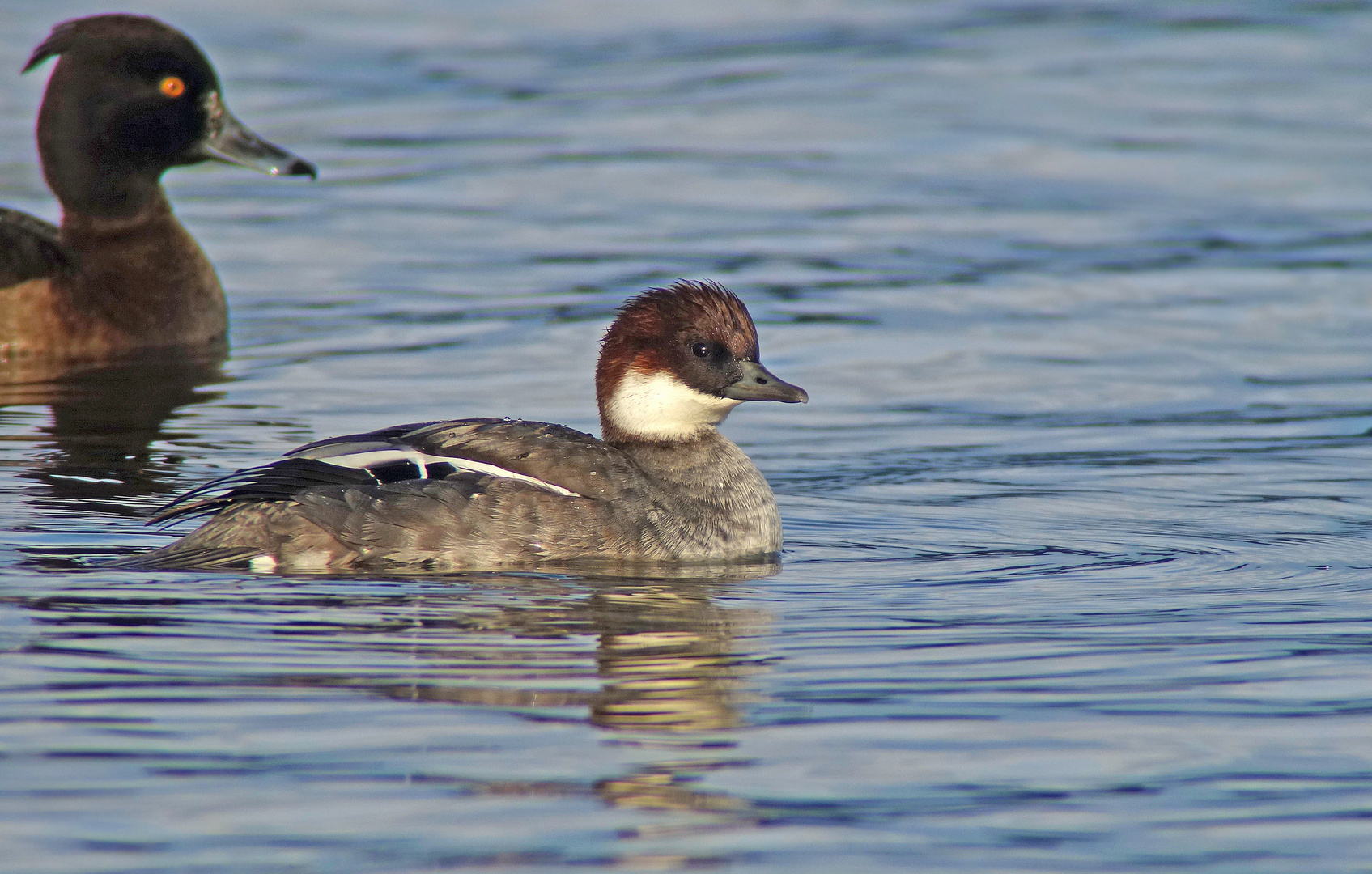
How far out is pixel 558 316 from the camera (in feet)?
39.9

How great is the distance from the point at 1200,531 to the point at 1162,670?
2023mm

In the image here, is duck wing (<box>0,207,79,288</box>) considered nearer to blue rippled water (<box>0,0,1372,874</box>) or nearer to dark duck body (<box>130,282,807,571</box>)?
blue rippled water (<box>0,0,1372,874</box>)

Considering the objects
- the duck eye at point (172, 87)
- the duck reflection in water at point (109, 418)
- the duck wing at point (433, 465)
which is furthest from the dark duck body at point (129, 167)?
the duck wing at point (433, 465)

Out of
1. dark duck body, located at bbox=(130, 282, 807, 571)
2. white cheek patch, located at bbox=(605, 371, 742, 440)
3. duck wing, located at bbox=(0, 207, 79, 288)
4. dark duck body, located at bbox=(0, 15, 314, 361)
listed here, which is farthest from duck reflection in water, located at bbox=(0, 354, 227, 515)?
white cheek patch, located at bbox=(605, 371, 742, 440)

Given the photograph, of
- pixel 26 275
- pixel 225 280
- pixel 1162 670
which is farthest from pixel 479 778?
pixel 225 280

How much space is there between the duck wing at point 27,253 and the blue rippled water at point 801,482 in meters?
0.96

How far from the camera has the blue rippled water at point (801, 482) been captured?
489cm

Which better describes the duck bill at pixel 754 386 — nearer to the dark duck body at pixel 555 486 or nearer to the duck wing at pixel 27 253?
the dark duck body at pixel 555 486

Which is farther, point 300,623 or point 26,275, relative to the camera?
A: point 26,275

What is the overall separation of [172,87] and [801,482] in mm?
5220

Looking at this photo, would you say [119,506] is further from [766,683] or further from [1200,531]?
[1200,531]

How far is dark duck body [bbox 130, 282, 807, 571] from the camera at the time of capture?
7.09 metres

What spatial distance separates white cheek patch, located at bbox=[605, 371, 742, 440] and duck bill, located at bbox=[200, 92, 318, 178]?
4.95 metres

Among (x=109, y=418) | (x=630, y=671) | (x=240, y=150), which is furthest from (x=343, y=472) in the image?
(x=240, y=150)
